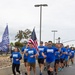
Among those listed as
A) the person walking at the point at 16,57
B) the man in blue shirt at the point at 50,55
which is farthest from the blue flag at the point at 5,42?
the man in blue shirt at the point at 50,55

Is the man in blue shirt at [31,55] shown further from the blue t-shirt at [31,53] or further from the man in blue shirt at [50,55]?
the man in blue shirt at [50,55]

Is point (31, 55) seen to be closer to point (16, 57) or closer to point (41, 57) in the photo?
point (16, 57)

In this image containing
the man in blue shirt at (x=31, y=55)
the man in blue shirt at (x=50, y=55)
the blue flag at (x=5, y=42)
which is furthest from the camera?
the blue flag at (x=5, y=42)

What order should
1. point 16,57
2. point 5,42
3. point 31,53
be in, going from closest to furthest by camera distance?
point 31,53
point 16,57
point 5,42

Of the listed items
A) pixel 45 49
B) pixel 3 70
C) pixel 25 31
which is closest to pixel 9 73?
pixel 3 70

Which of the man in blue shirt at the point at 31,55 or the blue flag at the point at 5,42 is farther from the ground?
the blue flag at the point at 5,42

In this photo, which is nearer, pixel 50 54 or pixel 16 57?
pixel 16 57

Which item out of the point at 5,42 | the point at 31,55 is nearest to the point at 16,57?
the point at 31,55

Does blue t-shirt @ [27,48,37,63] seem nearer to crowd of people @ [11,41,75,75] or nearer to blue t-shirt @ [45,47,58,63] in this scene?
crowd of people @ [11,41,75,75]

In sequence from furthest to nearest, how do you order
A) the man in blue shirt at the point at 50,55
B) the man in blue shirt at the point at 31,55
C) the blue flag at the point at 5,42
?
the blue flag at the point at 5,42
the man in blue shirt at the point at 50,55
the man in blue shirt at the point at 31,55

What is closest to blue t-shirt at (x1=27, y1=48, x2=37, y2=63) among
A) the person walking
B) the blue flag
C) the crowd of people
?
the crowd of people

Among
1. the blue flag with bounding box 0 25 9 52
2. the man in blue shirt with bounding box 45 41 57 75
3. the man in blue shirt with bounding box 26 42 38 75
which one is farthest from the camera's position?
the blue flag with bounding box 0 25 9 52

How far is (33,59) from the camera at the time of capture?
14.8 metres

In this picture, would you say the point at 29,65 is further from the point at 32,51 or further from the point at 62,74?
the point at 62,74
